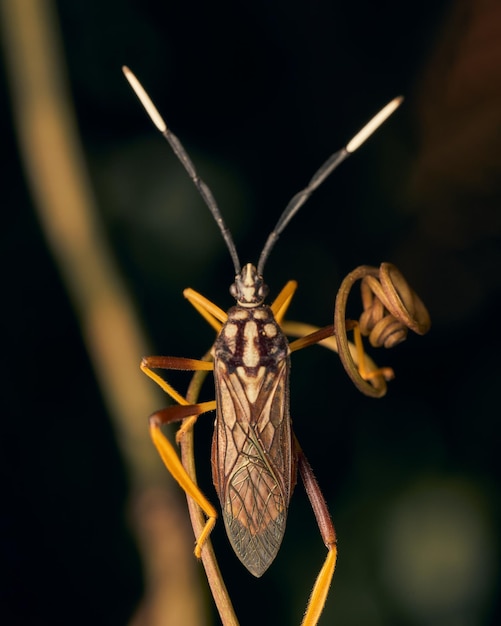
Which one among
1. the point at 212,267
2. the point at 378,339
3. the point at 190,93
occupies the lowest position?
the point at 378,339

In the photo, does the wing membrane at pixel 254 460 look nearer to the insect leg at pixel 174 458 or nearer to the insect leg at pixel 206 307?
the insect leg at pixel 174 458

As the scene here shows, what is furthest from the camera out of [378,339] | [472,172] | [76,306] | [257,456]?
[472,172]

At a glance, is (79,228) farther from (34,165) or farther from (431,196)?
(431,196)

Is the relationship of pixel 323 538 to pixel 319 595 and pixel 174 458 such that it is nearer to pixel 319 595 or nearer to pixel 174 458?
pixel 319 595

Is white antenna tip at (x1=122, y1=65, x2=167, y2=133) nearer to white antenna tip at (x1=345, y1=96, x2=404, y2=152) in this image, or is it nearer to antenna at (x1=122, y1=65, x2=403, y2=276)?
antenna at (x1=122, y1=65, x2=403, y2=276)

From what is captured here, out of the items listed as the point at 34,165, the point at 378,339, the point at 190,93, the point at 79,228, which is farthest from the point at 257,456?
the point at 190,93

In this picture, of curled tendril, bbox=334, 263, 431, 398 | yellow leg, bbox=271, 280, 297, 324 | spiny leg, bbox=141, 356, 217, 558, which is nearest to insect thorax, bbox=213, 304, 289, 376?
spiny leg, bbox=141, 356, 217, 558

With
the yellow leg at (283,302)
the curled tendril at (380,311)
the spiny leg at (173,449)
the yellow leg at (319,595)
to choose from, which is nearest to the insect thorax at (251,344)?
the spiny leg at (173,449)

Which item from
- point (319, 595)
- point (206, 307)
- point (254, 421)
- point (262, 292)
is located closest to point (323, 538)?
point (319, 595)
